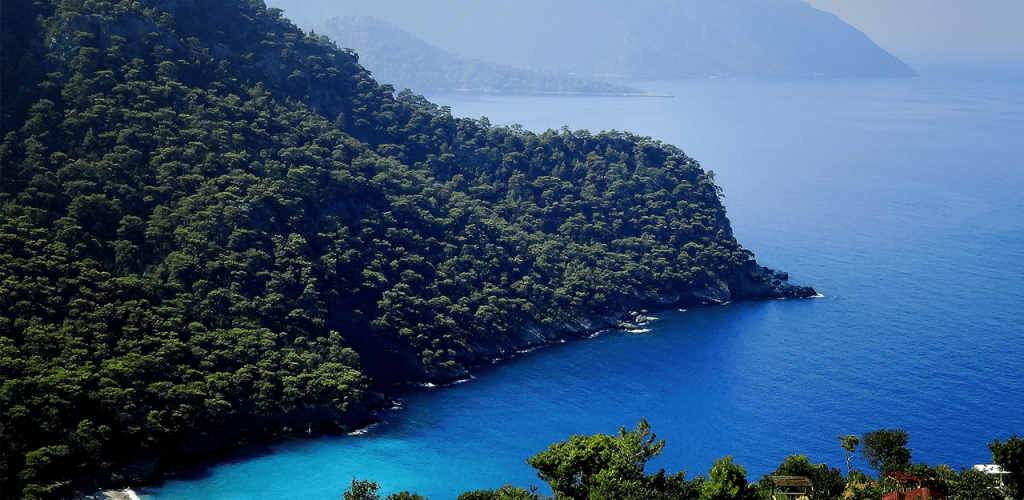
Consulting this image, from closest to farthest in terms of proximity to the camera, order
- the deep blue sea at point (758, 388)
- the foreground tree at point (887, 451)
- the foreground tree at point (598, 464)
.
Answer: the foreground tree at point (598, 464) → the foreground tree at point (887, 451) → the deep blue sea at point (758, 388)

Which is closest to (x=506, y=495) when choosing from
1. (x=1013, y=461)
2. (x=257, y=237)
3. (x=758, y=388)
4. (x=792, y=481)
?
(x=792, y=481)

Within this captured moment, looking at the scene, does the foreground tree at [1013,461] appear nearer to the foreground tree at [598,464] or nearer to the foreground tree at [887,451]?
the foreground tree at [887,451]

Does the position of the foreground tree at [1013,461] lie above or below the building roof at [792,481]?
above

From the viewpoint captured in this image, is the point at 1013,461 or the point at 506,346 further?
the point at 506,346

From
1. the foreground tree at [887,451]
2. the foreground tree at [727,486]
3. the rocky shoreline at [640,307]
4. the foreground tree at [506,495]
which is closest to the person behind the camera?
the foreground tree at [727,486]

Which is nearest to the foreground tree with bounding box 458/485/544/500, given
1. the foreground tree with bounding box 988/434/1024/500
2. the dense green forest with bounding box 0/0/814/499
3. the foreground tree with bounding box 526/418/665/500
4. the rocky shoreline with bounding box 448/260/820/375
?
the foreground tree with bounding box 526/418/665/500

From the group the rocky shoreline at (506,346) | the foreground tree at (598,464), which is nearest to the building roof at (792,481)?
the foreground tree at (598,464)

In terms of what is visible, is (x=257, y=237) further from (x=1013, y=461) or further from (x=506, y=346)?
(x=1013, y=461)

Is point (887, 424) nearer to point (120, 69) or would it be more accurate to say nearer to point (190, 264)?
point (190, 264)
